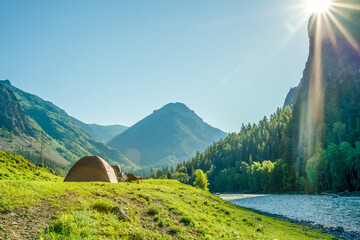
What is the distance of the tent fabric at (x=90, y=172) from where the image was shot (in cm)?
3391

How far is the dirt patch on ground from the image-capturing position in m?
10.1

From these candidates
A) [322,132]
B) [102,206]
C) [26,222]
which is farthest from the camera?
[322,132]

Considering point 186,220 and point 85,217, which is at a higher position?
point 85,217

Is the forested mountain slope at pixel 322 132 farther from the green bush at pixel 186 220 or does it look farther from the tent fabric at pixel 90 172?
the green bush at pixel 186 220

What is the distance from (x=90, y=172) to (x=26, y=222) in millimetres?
23803

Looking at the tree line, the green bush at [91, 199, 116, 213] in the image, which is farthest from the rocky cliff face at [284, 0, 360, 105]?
the green bush at [91, 199, 116, 213]

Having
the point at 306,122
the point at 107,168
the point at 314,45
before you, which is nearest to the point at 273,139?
the point at 306,122

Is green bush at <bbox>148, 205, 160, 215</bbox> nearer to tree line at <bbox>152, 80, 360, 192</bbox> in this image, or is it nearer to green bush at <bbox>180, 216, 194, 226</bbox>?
green bush at <bbox>180, 216, 194, 226</bbox>

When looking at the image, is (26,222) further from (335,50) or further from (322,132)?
(335,50)

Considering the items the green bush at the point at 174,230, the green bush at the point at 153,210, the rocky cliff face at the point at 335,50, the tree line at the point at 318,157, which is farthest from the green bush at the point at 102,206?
the rocky cliff face at the point at 335,50

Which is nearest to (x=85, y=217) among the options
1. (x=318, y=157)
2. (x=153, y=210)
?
(x=153, y=210)

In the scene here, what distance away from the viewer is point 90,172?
34.2 meters

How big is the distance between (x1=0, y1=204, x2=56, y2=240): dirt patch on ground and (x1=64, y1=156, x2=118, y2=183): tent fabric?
70.3 ft

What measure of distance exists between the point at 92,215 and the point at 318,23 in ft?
772
